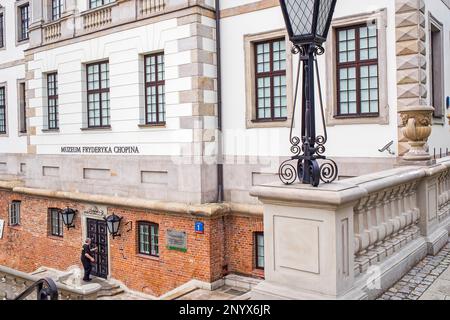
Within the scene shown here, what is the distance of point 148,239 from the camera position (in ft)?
47.9

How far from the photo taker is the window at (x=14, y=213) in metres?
19.8

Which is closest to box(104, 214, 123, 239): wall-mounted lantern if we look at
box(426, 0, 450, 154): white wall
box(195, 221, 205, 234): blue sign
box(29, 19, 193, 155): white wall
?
box(29, 19, 193, 155): white wall

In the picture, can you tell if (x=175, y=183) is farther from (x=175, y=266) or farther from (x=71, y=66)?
(x=71, y=66)

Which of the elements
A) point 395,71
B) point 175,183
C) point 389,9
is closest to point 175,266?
point 175,183

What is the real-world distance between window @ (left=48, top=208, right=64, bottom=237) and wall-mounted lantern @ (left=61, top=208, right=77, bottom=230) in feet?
3.02

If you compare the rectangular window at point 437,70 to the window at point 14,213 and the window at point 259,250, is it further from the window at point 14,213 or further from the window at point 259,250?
the window at point 14,213

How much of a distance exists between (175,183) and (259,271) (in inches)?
137

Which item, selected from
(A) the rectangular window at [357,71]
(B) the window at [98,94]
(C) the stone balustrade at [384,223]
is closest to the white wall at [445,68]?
(A) the rectangular window at [357,71]

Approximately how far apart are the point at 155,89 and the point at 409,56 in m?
7.53

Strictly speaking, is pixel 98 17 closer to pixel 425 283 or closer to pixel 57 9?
pixel 57 9

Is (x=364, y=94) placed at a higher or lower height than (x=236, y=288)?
higher

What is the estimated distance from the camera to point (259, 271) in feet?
42.7

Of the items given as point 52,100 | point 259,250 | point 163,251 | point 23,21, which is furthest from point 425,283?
point 23,21

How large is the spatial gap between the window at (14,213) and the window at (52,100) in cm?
403
